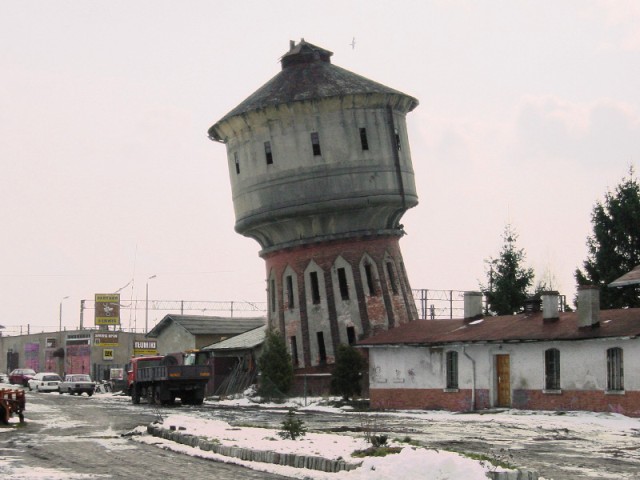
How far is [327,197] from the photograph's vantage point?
5153 cm

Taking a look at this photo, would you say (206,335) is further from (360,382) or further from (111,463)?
(111,463)

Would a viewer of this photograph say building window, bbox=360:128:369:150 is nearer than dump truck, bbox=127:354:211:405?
No

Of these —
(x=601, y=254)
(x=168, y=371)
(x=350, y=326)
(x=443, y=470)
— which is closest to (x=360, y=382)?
(x=350, y=326)

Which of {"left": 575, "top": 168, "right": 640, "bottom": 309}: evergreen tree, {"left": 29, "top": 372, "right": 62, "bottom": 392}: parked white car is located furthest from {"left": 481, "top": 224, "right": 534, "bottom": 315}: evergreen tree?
{"left": 29, "top": 372, "right": 62, "bottom": 392}: parked white car

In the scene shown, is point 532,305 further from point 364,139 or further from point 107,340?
point 107,340

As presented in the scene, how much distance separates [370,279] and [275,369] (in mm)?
6536

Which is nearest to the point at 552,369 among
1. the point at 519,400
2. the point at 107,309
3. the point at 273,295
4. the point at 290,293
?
the point at 519,400

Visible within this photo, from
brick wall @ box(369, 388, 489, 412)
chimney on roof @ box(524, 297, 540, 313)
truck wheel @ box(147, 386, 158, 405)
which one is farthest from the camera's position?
truck wheel @ box(147, 386, 158, 405)

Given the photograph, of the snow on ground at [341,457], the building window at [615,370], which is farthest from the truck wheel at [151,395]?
the snow on ground at [341,457]

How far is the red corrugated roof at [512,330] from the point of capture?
1436 inches

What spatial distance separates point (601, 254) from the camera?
57.8 meters

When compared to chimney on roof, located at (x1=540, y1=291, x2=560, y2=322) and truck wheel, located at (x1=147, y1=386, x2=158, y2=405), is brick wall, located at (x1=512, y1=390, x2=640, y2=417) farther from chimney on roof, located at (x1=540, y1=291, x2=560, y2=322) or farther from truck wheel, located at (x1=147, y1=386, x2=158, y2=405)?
truck wheel, located at (x1=147, y1=386, x2=158, y2=405)

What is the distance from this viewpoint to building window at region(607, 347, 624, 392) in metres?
35.2

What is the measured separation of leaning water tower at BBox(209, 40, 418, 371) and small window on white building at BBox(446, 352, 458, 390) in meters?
10.8
